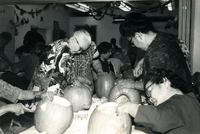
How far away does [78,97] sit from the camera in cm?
264

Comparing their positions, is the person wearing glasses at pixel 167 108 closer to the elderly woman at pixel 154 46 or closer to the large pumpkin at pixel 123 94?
the elderly woman at pixel 154 46

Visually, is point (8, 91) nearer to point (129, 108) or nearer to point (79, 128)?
point (79, 128)

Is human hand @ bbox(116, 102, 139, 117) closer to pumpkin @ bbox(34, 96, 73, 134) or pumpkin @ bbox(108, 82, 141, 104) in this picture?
pumpkin @ bbox(34, 96, 73, 134)

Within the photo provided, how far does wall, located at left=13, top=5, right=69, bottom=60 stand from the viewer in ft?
28.2

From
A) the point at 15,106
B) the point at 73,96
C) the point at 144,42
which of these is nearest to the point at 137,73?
the point at 144,42

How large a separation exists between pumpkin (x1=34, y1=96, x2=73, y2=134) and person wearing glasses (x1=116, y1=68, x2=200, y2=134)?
45 cm

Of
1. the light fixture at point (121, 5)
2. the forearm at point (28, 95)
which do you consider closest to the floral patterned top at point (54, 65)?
the forearm at point (28, 95)

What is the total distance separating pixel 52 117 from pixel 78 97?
70cm

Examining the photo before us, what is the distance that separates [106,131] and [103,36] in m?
12.0

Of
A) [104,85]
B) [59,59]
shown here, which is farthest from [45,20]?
[59,59]

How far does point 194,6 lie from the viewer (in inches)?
142

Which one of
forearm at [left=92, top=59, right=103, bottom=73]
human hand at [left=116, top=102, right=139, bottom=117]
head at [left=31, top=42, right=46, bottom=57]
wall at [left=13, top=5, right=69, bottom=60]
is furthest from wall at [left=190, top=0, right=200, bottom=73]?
wall at [left=13, top=5, right=69, bottom=60]

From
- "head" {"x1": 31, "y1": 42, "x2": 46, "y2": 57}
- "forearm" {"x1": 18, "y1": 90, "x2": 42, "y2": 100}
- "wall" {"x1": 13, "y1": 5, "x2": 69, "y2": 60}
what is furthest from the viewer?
"wall" {"x1": 13, "y1": 5, "x2": 69, "y2": 60}

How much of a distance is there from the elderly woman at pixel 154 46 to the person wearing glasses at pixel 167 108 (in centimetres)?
38
